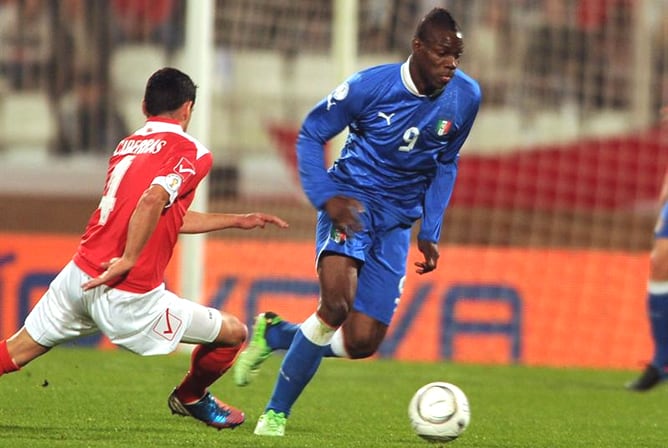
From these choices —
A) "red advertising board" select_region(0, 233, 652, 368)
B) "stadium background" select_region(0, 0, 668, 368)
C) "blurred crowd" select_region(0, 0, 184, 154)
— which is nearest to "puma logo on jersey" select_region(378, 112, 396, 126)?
"red advertising board" select_region(0, 233, 652, 368)

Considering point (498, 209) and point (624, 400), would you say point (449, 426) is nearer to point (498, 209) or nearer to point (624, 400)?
point (624, 400)

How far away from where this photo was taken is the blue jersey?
→ 6410 mm

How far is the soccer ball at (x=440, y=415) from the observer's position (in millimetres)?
5973

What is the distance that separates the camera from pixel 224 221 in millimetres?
6031

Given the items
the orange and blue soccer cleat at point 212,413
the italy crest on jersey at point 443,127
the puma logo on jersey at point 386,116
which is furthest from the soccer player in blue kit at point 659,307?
the orange and blue soccer cleat at point 212,413

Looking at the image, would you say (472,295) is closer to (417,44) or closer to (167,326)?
(417,44)

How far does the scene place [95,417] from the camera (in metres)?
6.69

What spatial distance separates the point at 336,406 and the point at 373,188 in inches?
68.6

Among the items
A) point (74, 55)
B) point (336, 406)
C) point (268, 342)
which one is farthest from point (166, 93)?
point (74, 55)

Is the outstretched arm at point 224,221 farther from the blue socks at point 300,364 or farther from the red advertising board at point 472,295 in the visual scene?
the red advertising board at point 472,295

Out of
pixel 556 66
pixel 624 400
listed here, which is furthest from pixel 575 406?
pixel 556 66

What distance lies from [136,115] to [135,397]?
7.86 m

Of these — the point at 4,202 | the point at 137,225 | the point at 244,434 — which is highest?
the point at 137,225

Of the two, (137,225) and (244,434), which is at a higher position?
(137,225)
